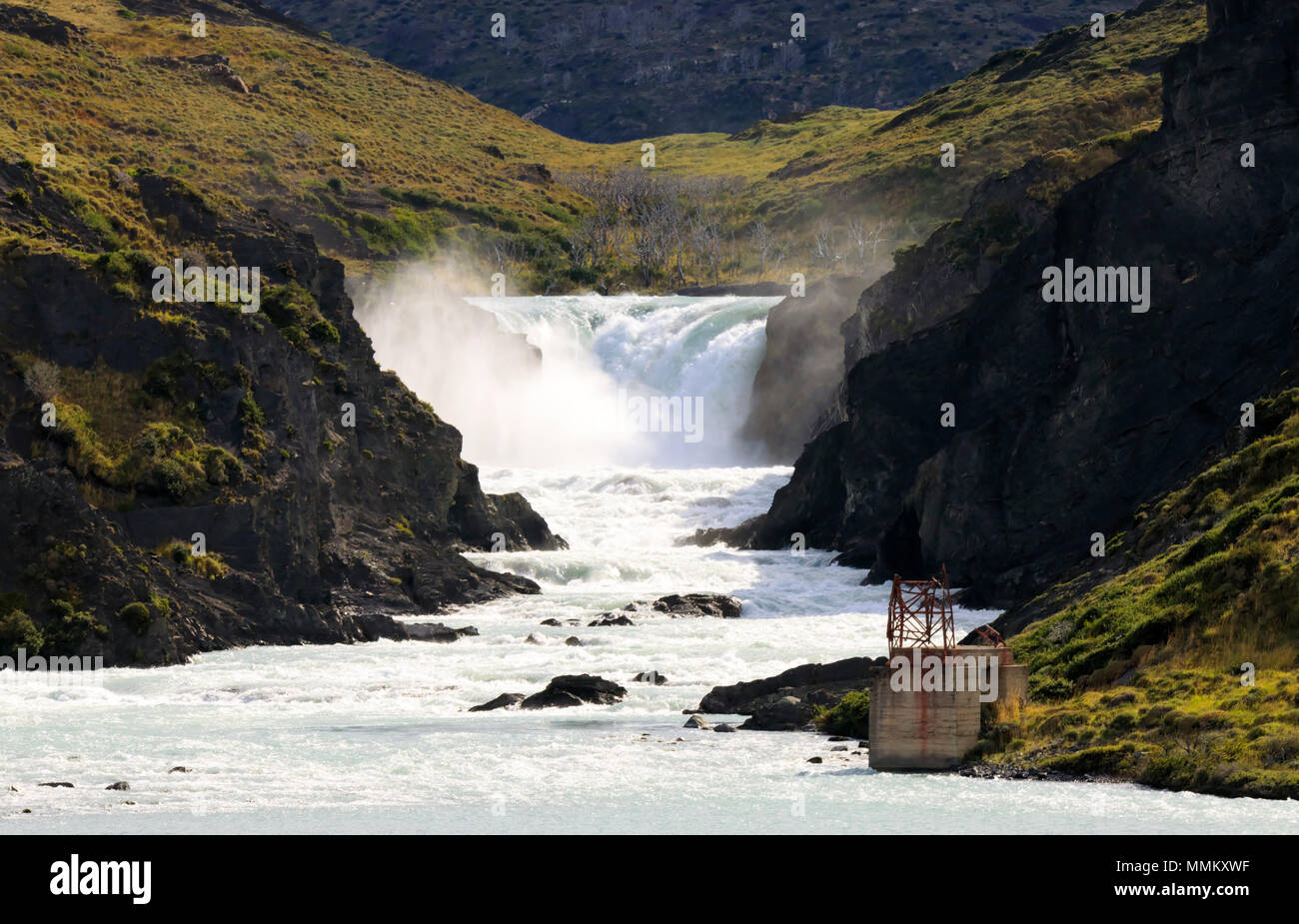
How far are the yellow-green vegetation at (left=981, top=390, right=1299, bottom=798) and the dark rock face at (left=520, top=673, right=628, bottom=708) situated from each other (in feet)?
42.5

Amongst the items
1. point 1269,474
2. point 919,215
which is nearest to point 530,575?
point 1269,474

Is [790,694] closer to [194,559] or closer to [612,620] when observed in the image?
[612,620]

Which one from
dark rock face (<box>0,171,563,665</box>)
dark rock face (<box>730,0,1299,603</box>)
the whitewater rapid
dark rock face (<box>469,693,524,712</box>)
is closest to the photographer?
the whitewater rapid

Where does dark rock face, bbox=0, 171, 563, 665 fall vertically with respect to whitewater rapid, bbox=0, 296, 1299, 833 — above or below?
above

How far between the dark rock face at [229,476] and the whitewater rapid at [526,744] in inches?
94.6

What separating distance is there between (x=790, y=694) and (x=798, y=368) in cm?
8480

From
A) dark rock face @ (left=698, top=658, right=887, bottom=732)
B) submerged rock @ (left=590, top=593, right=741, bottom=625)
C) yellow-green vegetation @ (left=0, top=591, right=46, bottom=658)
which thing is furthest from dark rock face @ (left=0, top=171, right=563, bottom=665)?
dark rock face @ (left=698, top=658, right=887, bottom=732)

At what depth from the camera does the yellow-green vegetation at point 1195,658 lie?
43000 millimetres

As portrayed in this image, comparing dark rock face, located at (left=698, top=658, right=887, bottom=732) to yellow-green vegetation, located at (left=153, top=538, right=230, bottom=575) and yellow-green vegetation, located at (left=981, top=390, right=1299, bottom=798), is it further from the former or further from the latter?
yellow-green vegetation, located at (left=153, top=538, right=230, bottom=575)

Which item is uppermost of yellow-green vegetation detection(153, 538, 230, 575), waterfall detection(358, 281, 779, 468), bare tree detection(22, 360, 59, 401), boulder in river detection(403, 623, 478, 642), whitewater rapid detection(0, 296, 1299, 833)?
waterfall detection(358, 281, 779, 468)

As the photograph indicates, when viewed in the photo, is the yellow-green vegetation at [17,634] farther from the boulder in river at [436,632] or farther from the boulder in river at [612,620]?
the boulder in river at [612,620]

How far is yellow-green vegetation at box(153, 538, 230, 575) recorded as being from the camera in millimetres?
74637

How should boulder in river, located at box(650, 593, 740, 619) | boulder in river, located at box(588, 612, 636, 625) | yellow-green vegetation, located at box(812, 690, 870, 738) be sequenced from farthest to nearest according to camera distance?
boulder in river, located at box(650, 593, 740, 619) → boulder in river, located at box(588, 612, 636, 625) → yellow-green vegetation, located at box(812, 690, 870, 738)
